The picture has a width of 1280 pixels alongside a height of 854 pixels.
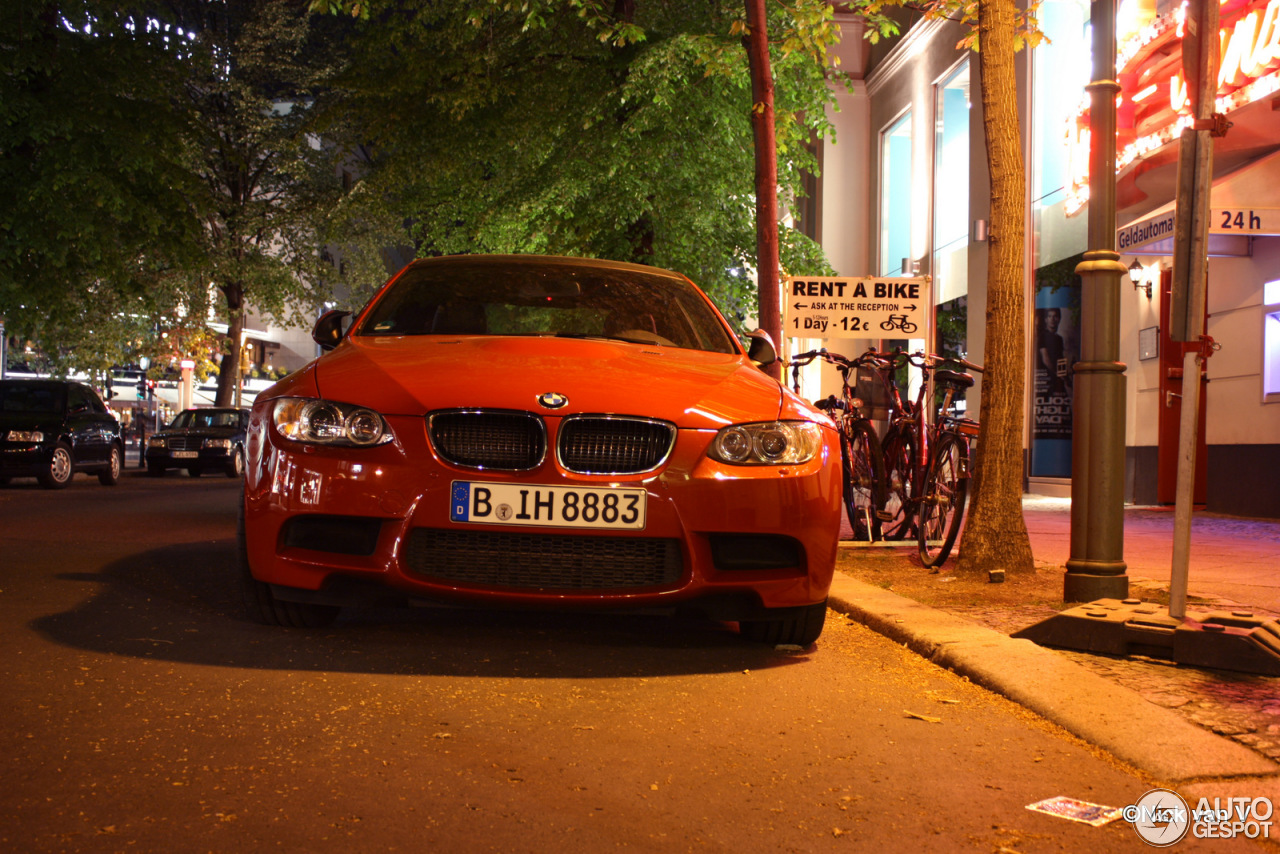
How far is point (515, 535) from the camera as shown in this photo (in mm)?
4102

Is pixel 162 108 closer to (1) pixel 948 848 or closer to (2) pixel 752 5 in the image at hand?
(2) pixel 752 5

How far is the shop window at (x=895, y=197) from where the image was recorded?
2450 centimetres

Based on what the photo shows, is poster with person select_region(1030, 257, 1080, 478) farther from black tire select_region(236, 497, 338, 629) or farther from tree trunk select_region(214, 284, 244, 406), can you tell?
tree trunk select_region(214, 284, 244, 406)

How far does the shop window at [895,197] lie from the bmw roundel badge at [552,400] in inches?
815

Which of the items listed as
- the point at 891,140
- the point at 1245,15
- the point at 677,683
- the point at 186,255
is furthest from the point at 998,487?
the point at 891,140

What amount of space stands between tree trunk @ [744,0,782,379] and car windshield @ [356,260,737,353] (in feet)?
19.0

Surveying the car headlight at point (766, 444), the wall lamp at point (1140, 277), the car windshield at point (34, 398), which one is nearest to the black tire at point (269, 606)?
the car headlight at point (766, 444)

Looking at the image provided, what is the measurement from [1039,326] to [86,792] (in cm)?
1614

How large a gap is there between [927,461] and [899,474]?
0.46m

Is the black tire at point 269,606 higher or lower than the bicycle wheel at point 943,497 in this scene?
lower

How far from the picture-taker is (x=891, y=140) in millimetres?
25312

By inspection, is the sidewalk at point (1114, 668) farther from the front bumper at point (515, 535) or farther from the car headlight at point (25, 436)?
the car headlight at point (25, 436)

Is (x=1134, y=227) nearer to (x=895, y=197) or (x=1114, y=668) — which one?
(x=1114, y=668)

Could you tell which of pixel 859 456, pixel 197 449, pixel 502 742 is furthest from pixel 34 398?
pixel 502 742
